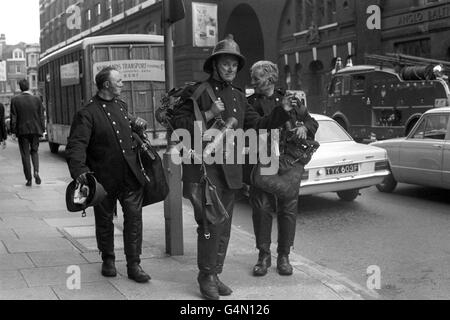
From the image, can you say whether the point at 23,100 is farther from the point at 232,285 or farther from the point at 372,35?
the point at 372,35

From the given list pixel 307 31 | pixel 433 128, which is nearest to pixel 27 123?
pixel 433 128

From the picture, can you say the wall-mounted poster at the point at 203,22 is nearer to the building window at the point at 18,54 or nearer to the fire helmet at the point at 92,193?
the fire helmet at the point at 92,193

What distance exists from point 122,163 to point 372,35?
2364 centimetres

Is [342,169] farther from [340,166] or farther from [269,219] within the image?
[269,219]

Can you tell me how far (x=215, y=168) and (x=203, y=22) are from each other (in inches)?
1321

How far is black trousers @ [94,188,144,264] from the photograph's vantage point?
201 inches

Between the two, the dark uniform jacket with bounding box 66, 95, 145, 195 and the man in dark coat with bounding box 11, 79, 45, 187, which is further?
the man in dark coat with bounding box 11, 79, 45, 187

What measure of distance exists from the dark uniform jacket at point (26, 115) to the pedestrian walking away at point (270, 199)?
21.4 ft

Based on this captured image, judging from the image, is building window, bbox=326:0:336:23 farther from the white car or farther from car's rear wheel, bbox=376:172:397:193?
the white car

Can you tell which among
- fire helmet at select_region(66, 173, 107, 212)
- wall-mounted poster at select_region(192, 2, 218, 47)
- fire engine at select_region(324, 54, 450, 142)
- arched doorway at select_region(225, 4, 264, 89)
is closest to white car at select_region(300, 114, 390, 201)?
fire helmet at select_region(66, 173, 107, 212)

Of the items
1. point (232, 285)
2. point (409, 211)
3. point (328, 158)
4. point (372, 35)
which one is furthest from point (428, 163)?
point (372, 35)

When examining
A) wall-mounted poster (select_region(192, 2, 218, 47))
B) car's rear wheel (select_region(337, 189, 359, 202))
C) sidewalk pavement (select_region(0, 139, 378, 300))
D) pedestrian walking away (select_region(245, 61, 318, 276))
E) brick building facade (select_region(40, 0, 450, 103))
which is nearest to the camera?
sidewalk pavement (select_region(0, 139, 378, 300))

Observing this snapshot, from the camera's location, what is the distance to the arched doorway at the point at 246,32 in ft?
121

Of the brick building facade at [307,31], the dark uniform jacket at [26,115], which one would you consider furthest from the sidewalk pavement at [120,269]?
the brick building facade at [307,31]
